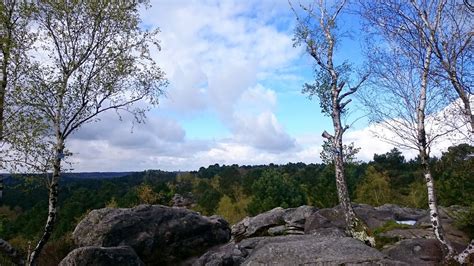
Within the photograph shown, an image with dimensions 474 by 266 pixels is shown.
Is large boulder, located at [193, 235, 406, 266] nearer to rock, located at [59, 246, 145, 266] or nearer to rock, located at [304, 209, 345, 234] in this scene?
rock, located at [59, 246, 145, 266]

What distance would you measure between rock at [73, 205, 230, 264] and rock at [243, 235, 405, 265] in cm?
928

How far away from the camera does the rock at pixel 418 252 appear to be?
13617mm

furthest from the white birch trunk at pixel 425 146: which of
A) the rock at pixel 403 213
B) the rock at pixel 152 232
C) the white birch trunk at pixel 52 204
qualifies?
the white birch trunk at pixel 52 204

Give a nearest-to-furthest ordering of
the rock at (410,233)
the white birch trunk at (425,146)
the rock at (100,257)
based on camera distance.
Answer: the rock at (100,257), the white birch trunk at (425,146), the rock at (410,233)

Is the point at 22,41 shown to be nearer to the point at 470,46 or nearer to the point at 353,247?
the point at 353,247

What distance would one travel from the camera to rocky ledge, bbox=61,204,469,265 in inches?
380

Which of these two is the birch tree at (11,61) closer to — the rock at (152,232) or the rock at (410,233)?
the rock at (152,232)

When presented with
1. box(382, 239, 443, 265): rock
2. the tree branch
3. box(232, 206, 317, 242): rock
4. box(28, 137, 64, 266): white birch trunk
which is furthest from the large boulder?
box(232, 206, 317, 242): rock

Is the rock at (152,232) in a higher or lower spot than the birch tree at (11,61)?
lower

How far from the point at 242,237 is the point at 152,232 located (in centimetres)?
660

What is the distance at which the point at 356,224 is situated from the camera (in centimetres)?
1853

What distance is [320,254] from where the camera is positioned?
9.38 m

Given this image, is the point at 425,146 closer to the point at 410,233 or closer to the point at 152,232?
the point at 410,233

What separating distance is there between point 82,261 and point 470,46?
551 inches
